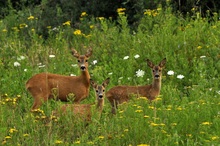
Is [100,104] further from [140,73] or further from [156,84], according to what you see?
[140,73]

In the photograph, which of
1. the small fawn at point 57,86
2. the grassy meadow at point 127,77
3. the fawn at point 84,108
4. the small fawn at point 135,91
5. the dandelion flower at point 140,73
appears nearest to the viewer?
Answer: the grassy meadow at point 127,77

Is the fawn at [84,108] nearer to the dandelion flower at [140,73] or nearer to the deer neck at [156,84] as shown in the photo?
the deer neck at [156,84]

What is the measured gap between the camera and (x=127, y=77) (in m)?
11.5

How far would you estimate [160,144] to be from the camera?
784cm

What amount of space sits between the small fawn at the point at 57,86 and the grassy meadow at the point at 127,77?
17 cm

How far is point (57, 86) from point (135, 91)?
113 cm

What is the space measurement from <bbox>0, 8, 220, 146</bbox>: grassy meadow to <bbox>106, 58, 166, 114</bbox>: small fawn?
0.14m

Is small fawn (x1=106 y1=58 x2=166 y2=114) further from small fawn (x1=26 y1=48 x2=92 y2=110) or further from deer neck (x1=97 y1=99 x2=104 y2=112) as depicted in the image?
small fawn (x1=26 y1=48 x2=92 y2=110)

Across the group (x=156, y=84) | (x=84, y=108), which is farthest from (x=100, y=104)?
(x=156, y=84)

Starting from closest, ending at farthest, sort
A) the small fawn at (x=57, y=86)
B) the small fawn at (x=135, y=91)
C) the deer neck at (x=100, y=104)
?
the deer neck at (x=100, y=104) < the small fawn at (x=135, y=91) < the small fawn at (x=57, y=86)

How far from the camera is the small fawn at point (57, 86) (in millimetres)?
10469

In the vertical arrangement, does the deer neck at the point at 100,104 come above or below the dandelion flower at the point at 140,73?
below

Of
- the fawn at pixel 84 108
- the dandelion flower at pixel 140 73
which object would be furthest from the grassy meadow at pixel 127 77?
the fawn at pixel 84 108

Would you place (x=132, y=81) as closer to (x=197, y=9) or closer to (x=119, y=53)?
(x=119, y=53)
